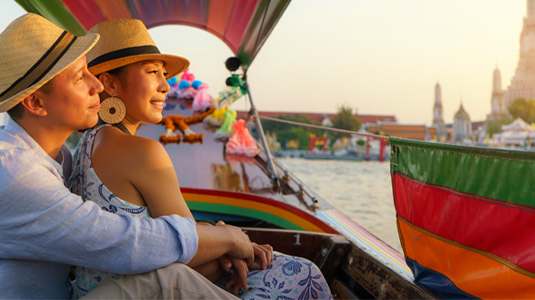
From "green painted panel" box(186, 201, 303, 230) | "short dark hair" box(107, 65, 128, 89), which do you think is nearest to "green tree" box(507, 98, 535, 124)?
"green painted panel" box(186, 201, 303, 230)

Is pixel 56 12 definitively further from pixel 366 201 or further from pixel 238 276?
pixel 366 201

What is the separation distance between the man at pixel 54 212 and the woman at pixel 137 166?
0.08m

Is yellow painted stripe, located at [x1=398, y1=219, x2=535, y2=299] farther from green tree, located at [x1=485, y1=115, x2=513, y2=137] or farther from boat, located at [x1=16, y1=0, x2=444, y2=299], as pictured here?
green tree, located at [x1=485, y1=115, x2=513, y2=137]

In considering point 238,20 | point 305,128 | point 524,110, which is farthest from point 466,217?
point 524,110

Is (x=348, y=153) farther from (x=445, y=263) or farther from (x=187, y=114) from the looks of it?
(x=445, y=263)

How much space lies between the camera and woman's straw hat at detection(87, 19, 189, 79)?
40.0 inches

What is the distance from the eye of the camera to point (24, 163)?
2.39ft

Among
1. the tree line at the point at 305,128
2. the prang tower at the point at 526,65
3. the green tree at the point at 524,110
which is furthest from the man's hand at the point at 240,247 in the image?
the prang tower at the point at 526,65

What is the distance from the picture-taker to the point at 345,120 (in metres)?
41.5

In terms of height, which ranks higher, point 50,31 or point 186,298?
point 50,31

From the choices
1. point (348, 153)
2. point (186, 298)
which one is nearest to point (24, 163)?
point (186, 298)

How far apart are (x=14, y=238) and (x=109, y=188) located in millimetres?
210

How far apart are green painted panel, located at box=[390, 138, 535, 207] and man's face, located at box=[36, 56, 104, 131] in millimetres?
779

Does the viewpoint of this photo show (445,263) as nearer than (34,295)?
No
